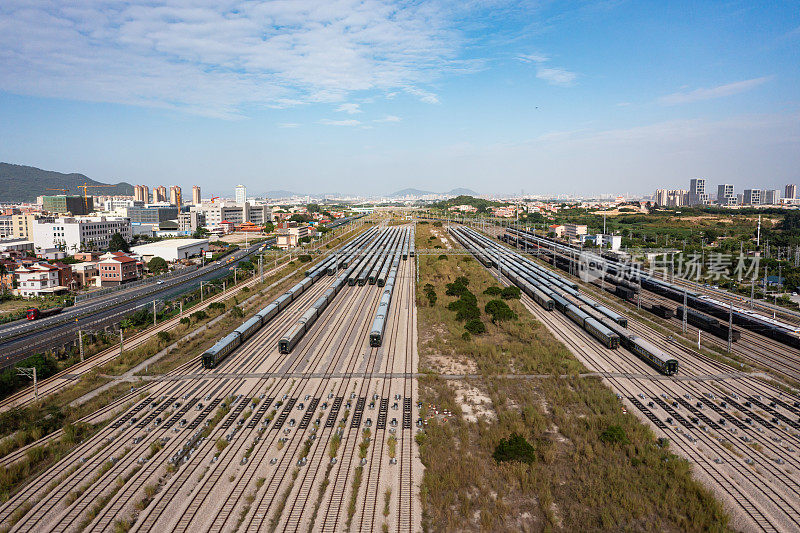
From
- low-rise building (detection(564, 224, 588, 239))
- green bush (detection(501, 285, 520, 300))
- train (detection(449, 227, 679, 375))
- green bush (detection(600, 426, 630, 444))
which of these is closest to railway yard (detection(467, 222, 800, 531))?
train (detection(449, 227, 679, 375))

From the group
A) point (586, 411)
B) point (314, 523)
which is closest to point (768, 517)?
point (586, 411)

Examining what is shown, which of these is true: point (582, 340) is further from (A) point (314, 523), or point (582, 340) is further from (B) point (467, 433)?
(A) point (314, 523)

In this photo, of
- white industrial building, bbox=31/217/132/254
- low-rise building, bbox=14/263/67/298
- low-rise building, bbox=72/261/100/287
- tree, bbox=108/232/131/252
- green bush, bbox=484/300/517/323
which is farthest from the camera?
white industrial building, bbox=31/217/132/254

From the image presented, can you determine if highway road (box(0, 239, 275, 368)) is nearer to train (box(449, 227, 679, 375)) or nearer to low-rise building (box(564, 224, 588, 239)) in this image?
train (box(449, 227, 679, 375))

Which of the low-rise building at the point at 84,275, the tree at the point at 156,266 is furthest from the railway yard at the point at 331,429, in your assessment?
the tree at the point at 156,266

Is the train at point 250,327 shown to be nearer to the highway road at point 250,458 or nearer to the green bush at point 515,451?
the highway road at point 250,458
